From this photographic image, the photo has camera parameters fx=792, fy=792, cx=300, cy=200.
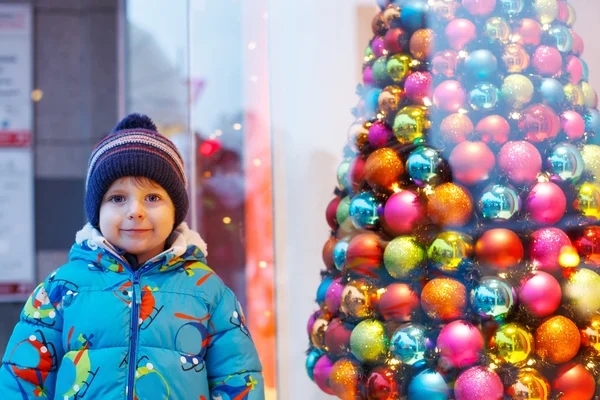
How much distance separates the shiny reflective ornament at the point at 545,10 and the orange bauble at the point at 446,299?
72cm

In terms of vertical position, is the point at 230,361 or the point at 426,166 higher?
the point at 426,166

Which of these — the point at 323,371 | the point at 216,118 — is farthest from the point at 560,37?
the point at 216,118

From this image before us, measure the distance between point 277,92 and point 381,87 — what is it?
41.4 inches

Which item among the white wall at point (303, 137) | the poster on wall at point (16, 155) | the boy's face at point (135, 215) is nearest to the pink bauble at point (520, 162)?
the boy's face at point (135, 215)

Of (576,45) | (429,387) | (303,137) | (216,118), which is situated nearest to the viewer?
(429,387)

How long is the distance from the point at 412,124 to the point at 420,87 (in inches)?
3.9

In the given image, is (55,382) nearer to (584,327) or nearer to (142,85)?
(584,327)

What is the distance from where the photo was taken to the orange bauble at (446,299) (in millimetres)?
1891

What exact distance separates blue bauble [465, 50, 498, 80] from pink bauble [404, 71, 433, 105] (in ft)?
0.36

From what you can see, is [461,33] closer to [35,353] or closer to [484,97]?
[484,97]

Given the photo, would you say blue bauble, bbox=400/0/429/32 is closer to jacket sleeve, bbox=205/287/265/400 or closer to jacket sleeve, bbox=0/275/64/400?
jacket sleeve, bbox=205/287/265/400

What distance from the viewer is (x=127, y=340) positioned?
1794mm

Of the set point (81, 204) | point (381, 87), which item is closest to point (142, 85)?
point (81, 204)

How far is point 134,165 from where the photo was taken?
193 cm
